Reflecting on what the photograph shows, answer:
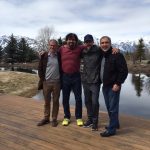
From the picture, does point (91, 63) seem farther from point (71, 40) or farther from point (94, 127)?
point (94, 127)

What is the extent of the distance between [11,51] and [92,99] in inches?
1978

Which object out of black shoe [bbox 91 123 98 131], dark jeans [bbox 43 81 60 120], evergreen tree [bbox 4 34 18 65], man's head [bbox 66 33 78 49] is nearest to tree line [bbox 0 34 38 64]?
evergreen tree [bbox 4 34 18 65]

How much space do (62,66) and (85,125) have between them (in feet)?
3.98

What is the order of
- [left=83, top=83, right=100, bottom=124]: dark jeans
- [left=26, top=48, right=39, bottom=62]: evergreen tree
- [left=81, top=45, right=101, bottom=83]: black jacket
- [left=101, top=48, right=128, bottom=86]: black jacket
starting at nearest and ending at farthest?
[left=101, top=48, right=128, bottom=86]: black jacket < [left=81, top=45, right=101, bottom=83]: black jacket < [left=83, top=83, right=100, bottom=124]: dark jeans < [left=26, top=48, right=39, bottom=62]: evergreen tree

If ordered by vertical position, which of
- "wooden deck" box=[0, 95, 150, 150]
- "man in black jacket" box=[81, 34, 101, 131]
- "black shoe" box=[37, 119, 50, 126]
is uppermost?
"man in black jacket" box=[81, 34, 101, 131]

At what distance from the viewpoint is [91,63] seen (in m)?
5.54

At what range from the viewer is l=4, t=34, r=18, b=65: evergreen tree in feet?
176

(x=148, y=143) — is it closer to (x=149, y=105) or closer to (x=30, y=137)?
(x=30, y=137)

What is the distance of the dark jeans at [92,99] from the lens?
5613 millimetres

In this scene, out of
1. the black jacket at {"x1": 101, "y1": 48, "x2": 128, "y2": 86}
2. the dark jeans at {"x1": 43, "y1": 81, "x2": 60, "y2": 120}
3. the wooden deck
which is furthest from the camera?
the dark jeans at {"x1": 43, "y1": 81, "x2": 60, "y2": 120}

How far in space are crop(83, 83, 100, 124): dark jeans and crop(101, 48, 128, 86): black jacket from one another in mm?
350

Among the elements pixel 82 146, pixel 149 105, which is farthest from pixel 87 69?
pixel 149 105

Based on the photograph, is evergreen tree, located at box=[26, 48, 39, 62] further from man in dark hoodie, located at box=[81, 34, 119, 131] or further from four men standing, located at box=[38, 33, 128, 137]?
man in dark hoodie, located at box=[81, 34, 119, 131]

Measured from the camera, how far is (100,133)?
5340 mm
